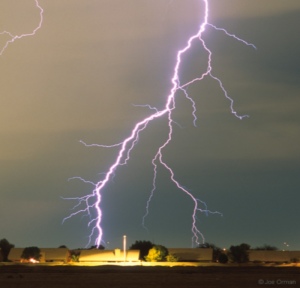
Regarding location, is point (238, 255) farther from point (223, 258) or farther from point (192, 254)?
point (192, 254)

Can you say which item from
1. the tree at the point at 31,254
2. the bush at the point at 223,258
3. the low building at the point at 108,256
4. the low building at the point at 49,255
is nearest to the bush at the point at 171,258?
the low building at the point at 108,256

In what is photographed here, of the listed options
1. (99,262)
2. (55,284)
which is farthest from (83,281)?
(99,262)

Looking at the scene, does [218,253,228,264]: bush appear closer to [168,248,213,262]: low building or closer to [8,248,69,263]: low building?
[168,248,213,262]: low building

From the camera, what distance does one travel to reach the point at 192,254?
89625 millimetres

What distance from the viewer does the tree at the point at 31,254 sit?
295 ft

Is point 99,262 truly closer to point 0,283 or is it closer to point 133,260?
point 133,260

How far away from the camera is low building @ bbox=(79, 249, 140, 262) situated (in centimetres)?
8479

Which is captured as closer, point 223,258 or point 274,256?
point 223,258

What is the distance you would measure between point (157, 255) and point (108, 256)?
15.5 ft

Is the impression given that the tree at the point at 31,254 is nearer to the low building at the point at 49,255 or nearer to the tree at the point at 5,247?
the low building at the point at 49,255

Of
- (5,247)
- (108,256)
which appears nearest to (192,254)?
(108,256)

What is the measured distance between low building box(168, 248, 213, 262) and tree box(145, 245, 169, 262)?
1563 millimetres

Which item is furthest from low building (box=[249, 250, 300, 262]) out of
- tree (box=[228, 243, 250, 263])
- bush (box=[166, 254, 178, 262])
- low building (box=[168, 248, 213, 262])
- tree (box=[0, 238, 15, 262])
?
tree (box=[0, 238, 15, 262])

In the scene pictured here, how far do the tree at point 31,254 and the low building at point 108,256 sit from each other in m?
4.50
